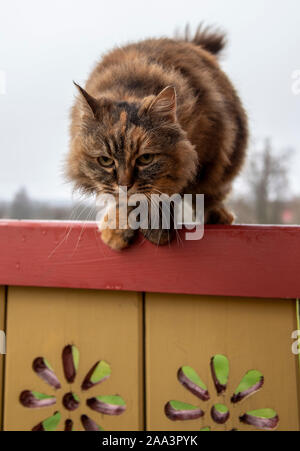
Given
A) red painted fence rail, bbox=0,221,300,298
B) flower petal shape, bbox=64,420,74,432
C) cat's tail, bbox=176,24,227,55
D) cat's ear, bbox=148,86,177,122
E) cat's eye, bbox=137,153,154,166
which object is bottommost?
flower petal shape, bbox=64,420,74,432

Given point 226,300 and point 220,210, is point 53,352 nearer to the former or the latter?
point 226,300

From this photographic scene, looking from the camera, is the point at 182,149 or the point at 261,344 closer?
the point at 261,344

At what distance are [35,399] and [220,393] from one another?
0.34 metres

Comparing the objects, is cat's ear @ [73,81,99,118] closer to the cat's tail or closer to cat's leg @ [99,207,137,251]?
cat's leg @ [99,207,137,251]

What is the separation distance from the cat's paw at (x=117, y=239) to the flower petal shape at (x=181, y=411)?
0.28 meters

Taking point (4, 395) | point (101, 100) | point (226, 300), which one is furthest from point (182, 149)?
point (4, 395)

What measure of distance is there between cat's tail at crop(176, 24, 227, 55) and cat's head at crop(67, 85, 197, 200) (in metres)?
0.55

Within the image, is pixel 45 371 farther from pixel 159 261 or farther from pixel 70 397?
pixel 159 261

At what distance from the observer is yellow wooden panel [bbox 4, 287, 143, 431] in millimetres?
779

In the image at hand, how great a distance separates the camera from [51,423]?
792 millimetres

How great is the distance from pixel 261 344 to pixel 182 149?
37cm

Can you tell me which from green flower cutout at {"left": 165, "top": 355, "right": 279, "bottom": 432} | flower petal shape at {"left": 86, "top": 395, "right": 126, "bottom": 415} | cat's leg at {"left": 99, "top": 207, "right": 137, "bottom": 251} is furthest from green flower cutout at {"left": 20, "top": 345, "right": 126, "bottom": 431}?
cat's leg at {"left": 99, "top": 207, "right": 137, "bottom": 251}

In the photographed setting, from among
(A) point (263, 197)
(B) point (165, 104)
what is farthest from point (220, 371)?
(A) point (263, 197)

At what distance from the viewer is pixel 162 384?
77 cm
